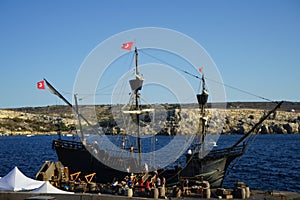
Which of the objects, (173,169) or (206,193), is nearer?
(206,193)

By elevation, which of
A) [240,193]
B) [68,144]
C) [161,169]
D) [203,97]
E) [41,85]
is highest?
[41,85]

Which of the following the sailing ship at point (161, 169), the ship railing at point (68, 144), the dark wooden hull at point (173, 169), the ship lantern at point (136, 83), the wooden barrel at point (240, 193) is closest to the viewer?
the wooden barrel at point (240, 193)

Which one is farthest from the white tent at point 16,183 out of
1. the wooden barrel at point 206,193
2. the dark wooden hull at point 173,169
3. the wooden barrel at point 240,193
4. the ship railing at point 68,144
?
the ship railing at point 68,144

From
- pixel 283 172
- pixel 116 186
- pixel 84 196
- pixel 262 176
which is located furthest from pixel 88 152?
pixel 283 172

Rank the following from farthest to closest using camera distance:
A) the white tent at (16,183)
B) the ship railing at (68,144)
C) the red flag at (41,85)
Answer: the ship railing at (68,144), the red flag at (41,85), the white tent at (16,183)

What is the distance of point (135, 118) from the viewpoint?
5059cm

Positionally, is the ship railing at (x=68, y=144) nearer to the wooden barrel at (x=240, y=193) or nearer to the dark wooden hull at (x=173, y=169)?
the dark wooden hull at (x=173, y=169)

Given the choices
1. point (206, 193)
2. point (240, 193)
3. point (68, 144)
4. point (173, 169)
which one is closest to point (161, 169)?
point (173, 169)

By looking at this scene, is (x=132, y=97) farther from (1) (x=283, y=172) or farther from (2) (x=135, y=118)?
(1) (x=283, y=172)

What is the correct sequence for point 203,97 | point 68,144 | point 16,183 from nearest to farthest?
point 16,183 → point 203,97 → point 68,144

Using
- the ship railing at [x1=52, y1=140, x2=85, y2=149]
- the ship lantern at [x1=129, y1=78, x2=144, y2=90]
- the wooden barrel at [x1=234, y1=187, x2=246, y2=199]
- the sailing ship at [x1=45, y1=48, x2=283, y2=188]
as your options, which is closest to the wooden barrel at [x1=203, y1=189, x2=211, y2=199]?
the wooden barrel at [x1=234, y1=187, x2=246, y2=199]

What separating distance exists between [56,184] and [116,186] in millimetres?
5984

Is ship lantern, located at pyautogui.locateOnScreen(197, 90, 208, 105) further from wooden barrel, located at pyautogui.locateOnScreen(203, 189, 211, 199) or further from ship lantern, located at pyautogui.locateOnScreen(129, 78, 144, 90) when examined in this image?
wooden barrel, located at pyautogui.locateOnScreen(203, 189, 211, 199)

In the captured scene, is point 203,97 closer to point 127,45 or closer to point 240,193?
point 127,45
